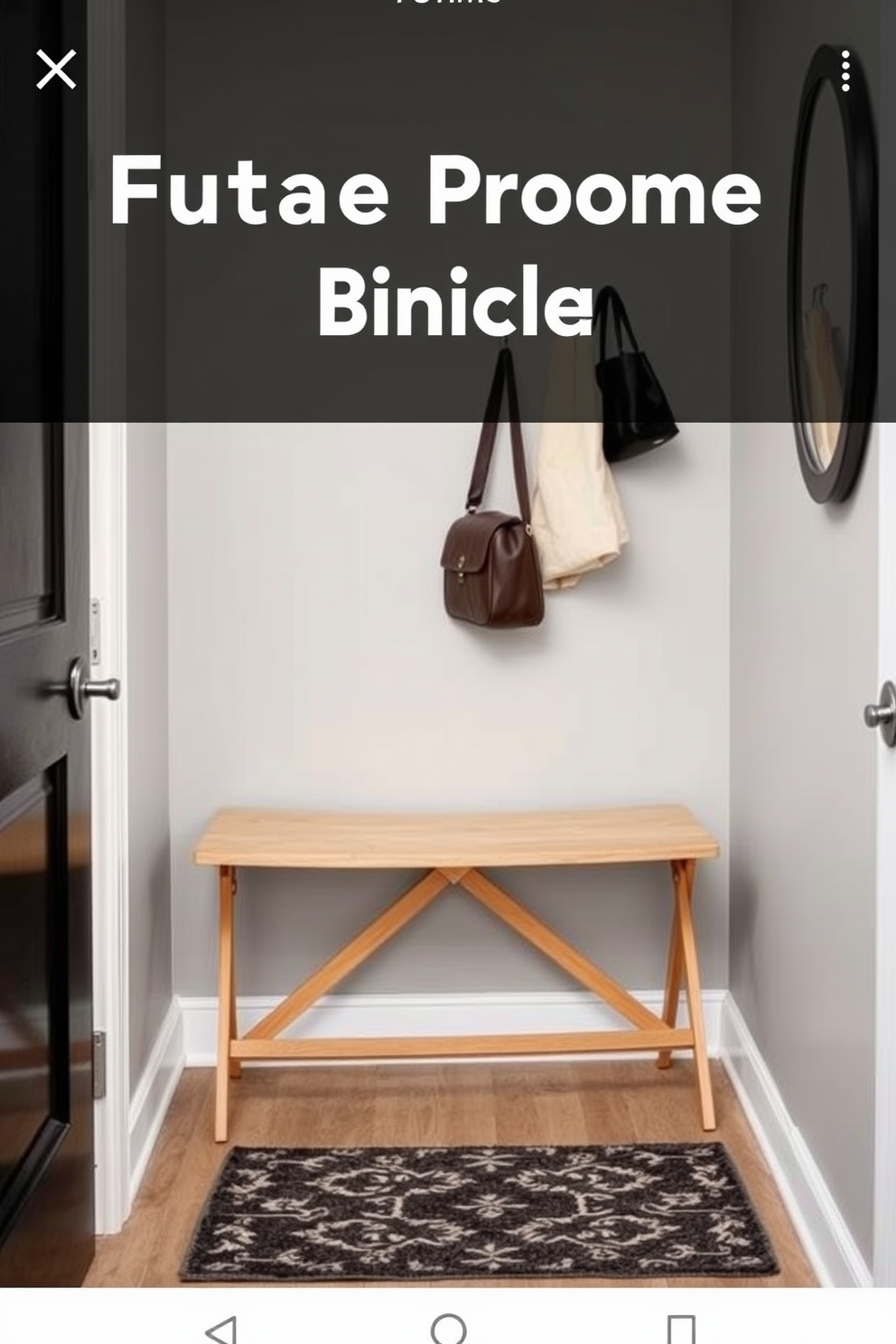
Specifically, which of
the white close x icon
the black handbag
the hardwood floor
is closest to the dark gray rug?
the hardwood floor

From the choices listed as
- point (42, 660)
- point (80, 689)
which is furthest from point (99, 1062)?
point (42, 660)

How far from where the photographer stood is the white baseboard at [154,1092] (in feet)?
10.2

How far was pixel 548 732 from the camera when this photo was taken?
3803 millimetres

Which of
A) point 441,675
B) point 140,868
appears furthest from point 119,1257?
point 441,675

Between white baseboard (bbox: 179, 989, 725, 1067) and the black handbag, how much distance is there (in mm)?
1221

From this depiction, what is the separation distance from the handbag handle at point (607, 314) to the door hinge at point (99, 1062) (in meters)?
1.74

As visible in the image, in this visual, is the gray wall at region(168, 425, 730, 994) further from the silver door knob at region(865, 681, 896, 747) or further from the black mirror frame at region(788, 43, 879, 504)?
the silver door knob at region(865, 681, 896, 747)

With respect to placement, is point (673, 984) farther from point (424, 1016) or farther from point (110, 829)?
point (110, 829)

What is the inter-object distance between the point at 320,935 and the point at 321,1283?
1226 mm

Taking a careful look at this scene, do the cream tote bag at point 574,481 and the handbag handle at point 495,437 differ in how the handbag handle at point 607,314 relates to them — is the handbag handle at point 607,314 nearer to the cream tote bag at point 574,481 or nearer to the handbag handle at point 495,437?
the cream tote bag at point 574,481

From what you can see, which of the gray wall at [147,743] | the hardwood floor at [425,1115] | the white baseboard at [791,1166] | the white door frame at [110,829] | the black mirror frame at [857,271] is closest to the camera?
the black mirror frame at [857,271]

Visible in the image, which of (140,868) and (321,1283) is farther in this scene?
(140,868)

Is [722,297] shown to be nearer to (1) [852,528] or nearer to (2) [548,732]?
(2) [548,732]
